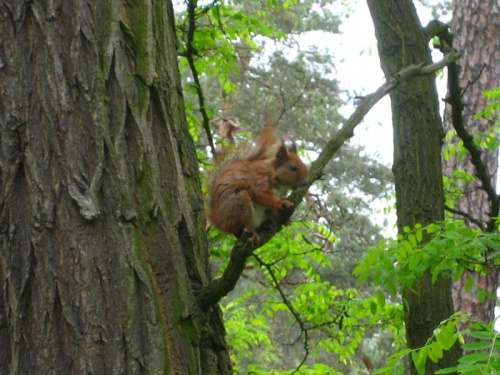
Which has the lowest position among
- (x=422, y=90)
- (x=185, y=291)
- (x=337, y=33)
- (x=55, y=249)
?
(x=185, y=291)

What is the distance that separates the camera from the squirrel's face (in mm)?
3430

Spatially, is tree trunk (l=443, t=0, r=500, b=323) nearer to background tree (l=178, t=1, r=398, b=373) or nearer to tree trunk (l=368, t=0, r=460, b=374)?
tree trunk (l=368, t=0, r=460, b=374)

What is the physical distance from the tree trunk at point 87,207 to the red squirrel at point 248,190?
1.13 meters

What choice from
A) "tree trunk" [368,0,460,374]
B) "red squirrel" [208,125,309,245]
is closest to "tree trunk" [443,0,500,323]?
"tree trunk" [368,0,460,374]

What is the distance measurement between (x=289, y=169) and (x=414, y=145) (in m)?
0.71

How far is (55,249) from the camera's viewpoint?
158 cm

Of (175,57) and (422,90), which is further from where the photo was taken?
(422,90)

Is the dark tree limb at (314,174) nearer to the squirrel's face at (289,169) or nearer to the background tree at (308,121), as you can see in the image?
the squirrel's face at (289,169)

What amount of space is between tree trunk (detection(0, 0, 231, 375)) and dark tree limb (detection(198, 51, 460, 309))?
6cm

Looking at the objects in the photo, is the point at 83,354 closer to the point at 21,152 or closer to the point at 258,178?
the point at 21,152

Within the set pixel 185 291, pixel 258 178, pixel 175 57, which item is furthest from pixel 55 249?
pixel 258 178

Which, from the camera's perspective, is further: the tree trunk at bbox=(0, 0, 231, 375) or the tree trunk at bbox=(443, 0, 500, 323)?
the tree trunk at bbox=(443, 0, 500, 323)

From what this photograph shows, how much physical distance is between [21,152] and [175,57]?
0.61m

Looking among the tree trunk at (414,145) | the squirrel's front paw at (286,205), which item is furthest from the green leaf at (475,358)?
the tree trunk at (414,145)
